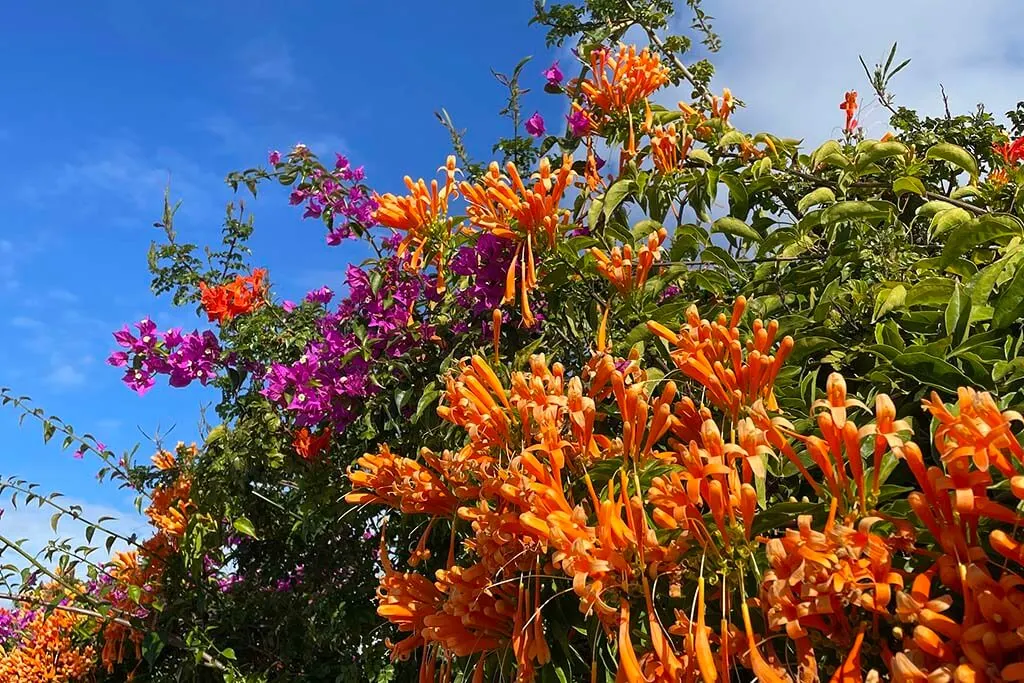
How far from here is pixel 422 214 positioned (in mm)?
2176

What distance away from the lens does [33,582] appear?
332cm

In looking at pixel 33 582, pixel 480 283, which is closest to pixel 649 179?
pixel 480 283

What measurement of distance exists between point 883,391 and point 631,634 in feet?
1.99

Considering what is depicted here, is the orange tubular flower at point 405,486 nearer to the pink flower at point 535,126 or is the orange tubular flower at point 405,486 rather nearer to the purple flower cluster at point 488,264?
the purple flower cluster at point 488,264

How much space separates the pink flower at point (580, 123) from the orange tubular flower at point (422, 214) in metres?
0.65

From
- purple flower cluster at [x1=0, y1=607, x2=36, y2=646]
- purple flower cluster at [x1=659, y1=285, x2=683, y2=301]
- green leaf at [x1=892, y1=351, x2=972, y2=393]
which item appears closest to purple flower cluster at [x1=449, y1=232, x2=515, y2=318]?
purple flower cluster at [x1=659, y1=285, x2=683, y2=301]

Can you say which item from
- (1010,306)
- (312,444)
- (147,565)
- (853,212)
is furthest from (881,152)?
(147,565)

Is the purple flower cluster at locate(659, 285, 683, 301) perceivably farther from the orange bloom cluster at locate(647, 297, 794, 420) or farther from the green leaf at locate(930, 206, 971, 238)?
the orange bloom cluster at locate(647, 297, 794, 420)

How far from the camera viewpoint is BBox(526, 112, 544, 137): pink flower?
3098 mm

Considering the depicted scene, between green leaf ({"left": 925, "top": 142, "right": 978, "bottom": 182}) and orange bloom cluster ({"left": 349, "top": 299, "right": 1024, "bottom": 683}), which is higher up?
green leaf ({"left": 925, "top": 142, "right": 978, "bottom": 182})

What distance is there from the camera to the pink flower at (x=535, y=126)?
122 inches

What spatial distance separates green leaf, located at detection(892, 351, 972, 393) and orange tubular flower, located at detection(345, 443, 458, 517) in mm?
739

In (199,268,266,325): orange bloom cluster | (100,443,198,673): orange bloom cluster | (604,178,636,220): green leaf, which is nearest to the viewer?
(604,178,636,220): green leaf

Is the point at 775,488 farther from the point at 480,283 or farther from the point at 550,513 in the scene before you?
the point at 480,283
